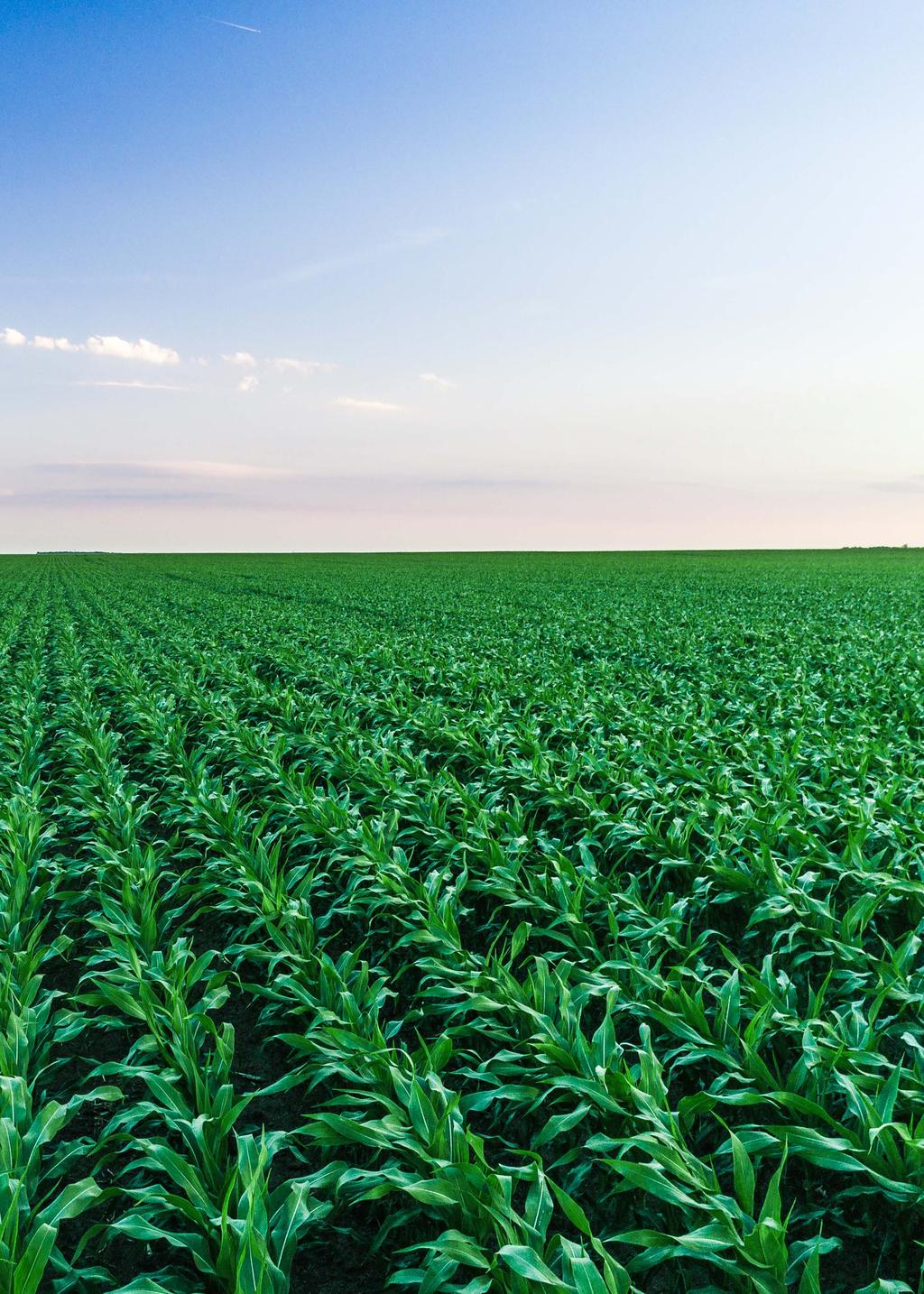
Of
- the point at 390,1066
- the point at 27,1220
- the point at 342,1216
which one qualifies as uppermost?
the point at 390,1066

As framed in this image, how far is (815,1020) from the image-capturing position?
3.58 m

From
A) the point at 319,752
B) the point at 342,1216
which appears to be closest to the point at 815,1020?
the point at 342,1216

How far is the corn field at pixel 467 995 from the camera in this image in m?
2.79

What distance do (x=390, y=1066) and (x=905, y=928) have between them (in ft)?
11.8

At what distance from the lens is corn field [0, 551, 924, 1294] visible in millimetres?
2791

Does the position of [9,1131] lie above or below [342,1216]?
above

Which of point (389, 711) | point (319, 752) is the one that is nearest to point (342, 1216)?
point (319, 752)

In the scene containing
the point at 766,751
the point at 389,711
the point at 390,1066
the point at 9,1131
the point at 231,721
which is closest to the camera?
the point at 9,1131

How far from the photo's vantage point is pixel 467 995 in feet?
14.3

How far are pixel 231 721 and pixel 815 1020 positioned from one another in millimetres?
7620

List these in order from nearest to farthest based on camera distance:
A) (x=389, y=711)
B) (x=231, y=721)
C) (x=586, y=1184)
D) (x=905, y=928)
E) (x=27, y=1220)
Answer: (x=27, y=1220) → (x=586, y=1184) → (x=905, y=928) → (x=231, y=721) → (x=389, y=711)

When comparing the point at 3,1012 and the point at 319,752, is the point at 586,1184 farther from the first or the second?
the point at 319,752

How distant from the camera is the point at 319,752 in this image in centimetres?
911

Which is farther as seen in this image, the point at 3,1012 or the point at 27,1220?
the point at 3,1012
